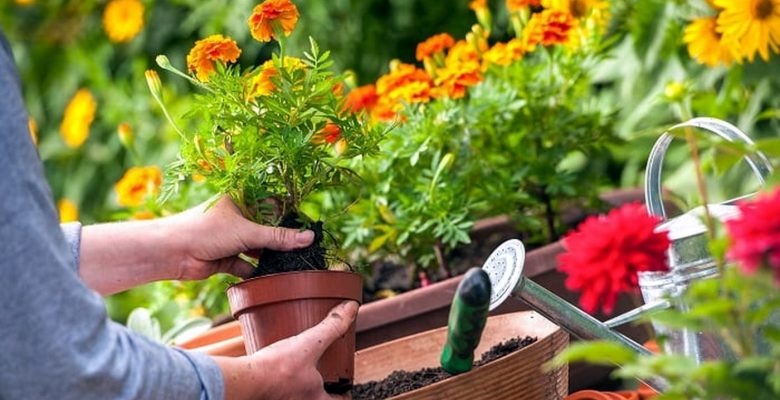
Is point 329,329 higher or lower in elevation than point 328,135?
lower

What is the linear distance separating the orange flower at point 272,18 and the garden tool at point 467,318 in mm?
488

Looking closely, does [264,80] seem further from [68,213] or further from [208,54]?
[68,213]

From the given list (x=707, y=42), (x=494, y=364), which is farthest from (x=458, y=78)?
(x=494, y=364)

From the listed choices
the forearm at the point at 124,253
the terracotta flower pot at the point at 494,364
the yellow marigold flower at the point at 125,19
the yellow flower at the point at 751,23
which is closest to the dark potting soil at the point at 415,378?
the terracotta flower pot at the point at 494,364

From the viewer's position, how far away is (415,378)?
152 centimetres

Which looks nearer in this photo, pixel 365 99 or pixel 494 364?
pixel 494 364

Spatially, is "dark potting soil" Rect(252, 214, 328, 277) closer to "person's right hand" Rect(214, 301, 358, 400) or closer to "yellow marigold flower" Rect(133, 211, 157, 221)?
"person's right hand" Rect(214, 301, 358, 400)

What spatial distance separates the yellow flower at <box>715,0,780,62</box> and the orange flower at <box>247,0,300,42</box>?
34.0 inches

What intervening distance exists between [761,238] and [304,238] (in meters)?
0.77

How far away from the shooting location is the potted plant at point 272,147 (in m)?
1.50

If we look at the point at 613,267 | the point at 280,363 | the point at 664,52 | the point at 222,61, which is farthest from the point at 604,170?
Answer: the point at 613,267

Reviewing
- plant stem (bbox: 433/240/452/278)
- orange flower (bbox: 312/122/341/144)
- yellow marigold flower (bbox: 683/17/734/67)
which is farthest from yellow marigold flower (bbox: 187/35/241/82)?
yellow marigold flower (bbox: 683/17/734/67)

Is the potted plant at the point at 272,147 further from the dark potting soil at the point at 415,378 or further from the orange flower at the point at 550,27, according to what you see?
the orange flower at the point at 550,27

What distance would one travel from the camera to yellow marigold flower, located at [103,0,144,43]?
3918 mm
